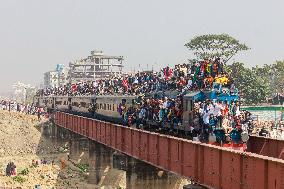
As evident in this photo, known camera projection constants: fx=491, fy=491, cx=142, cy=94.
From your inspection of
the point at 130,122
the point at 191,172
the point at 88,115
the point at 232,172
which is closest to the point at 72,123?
the point at 88,115

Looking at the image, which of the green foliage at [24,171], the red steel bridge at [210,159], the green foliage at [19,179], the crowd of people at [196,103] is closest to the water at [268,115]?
the green foliage at [24,171]

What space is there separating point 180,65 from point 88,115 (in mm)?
18540

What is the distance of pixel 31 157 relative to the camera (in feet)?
197

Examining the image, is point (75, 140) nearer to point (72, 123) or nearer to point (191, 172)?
point (72, 123)

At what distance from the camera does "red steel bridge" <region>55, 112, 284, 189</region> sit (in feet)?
41.5

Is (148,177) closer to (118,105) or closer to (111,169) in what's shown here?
(118,105)

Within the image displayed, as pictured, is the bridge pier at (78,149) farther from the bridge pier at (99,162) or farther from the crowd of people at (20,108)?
the crowd of people at (20,108)

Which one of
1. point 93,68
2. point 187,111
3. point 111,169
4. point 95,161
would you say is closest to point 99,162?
point 95,161

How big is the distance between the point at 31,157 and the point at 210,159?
47431 millimetres

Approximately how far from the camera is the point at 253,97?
87250mm

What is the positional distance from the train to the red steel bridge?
1.49 metres

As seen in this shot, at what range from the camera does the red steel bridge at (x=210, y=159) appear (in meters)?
12.6

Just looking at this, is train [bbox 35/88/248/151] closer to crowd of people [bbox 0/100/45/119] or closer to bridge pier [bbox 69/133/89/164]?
bridge pier [bbox 69/133/89/164]

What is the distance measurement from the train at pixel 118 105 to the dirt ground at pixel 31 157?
14.9ft
